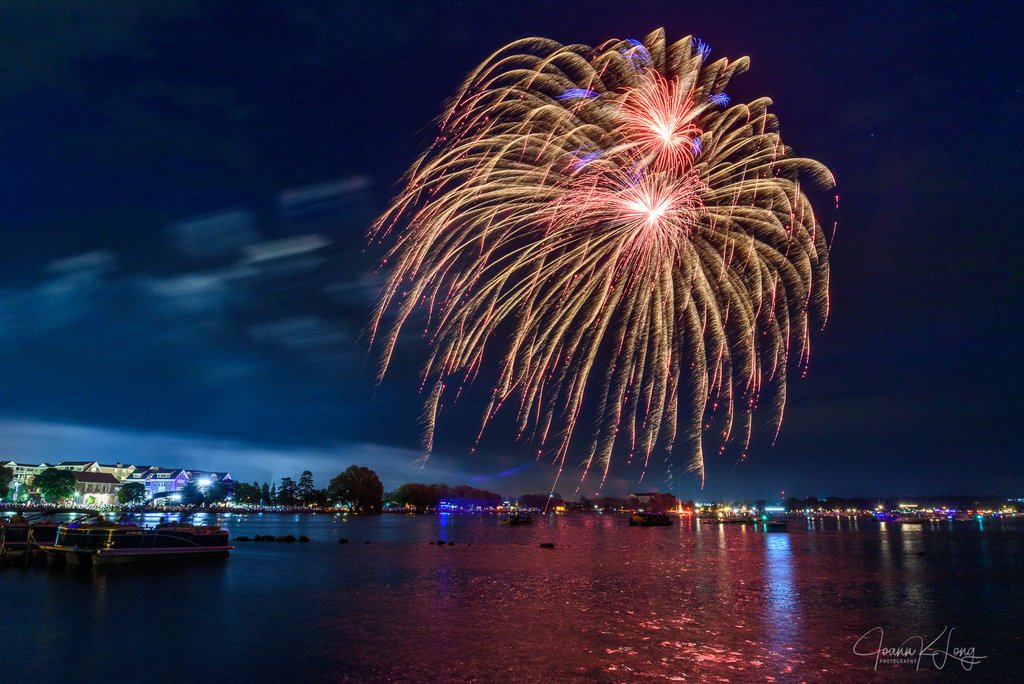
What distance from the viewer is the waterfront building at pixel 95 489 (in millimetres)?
179375

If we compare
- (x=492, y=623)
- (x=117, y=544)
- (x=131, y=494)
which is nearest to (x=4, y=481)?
(x=131, y=494)

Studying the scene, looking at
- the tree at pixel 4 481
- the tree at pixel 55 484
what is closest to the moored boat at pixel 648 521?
the tree at pixel 55 484

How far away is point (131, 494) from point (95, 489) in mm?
11493

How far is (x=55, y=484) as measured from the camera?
151 metres

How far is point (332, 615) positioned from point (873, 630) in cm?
2025

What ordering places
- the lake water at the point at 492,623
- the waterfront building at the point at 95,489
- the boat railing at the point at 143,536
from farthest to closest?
the waterfront building at the point at 95,489 → the boat railing at the point at 143,536 → the lake water at the point at 492,623

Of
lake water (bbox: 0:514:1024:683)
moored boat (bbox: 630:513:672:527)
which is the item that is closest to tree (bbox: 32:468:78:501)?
moored boat (bbox: 630:513:672:527)

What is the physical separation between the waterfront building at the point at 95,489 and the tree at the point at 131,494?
20.4 ft

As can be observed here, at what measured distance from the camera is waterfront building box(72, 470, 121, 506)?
179375 mm

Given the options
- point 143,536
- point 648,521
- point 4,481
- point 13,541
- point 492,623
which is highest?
point 4,481

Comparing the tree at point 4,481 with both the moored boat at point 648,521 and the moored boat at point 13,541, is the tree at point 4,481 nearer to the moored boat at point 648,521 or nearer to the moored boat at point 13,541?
the moored boat at point 13,541

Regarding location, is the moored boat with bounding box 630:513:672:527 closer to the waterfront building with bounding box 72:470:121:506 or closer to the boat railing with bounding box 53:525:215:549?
the boat railing with bounding box 53:525:215:549

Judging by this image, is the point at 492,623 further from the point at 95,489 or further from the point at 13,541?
the point at 95,489

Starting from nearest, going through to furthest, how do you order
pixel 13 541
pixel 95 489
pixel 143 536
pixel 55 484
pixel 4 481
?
1. pixel 143 536
2. pixel 13 541
3. pixel 4 481
4. pixel 55 484
5. pixel 95 489
